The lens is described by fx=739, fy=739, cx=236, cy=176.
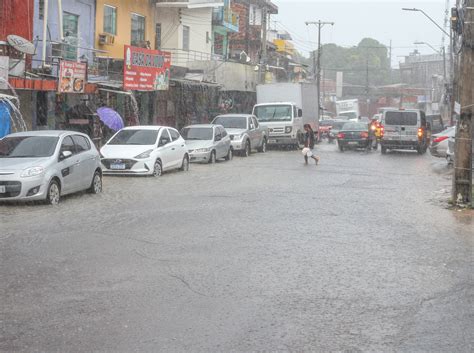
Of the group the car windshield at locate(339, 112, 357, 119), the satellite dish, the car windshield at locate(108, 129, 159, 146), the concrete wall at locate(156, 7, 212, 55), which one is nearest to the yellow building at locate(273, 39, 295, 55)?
the car windshield at locate(339, 112, 357, 119)

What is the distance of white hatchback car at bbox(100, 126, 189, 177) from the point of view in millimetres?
21594

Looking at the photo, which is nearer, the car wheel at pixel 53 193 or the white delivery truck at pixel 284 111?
the car wheel at pixel 53 193

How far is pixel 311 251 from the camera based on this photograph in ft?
34.3

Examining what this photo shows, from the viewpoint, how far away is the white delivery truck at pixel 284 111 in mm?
37875

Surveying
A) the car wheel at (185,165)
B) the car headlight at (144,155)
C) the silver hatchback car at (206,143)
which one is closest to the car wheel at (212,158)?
the silver hatchback car at (206,143)

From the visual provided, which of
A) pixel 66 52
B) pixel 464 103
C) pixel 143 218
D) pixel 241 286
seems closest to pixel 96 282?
pixel 241 286

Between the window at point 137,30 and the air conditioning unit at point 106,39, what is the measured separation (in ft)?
10.0

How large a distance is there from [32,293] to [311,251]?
13.9ft

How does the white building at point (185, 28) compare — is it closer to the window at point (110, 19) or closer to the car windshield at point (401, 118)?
the window at point (110, 19)

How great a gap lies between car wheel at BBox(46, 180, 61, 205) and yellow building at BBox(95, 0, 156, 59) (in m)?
18.0

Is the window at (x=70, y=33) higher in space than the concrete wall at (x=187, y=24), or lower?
lower

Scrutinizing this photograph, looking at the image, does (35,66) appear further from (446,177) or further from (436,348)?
(436,348)

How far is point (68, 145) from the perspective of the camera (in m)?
16.4

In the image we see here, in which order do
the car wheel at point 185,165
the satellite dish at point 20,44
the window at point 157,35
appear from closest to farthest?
1. the satellite dish at point 20,44
2. the car wheel at point 185,165
3. the window at point 157,35
